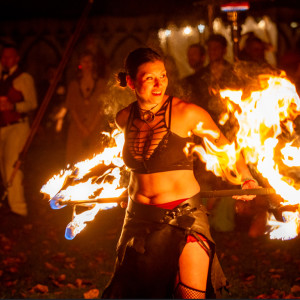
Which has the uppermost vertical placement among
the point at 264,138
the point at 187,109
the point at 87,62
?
the point at 87,62

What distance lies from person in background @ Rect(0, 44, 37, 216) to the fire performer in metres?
5.03

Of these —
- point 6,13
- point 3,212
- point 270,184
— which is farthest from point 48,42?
point 270,184

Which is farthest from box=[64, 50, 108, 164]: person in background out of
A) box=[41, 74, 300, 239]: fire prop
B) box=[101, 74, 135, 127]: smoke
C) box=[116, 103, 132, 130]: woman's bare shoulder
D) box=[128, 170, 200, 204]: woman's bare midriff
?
box=[128, 170, 200, 204]: woman's bare midriff

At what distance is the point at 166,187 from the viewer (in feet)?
12.7

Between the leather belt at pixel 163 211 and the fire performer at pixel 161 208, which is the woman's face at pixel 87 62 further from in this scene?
the leather belt at pixel 163 211

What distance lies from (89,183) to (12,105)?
A: 4.72m

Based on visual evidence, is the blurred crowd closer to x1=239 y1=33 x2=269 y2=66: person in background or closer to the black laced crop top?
x1=239 y1=33 x2=269 y2=66: person in background

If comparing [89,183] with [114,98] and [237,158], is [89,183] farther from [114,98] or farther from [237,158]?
[237,158]

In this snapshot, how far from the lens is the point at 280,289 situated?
18.8 ft

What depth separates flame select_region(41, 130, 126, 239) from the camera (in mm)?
4227

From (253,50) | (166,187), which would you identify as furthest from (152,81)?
(253,50)

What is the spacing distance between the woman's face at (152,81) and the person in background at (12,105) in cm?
512

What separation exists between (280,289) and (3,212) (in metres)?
5.15

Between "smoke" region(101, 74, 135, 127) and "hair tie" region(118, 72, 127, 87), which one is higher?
"hair tie" region(118, 72, 127, 87)
